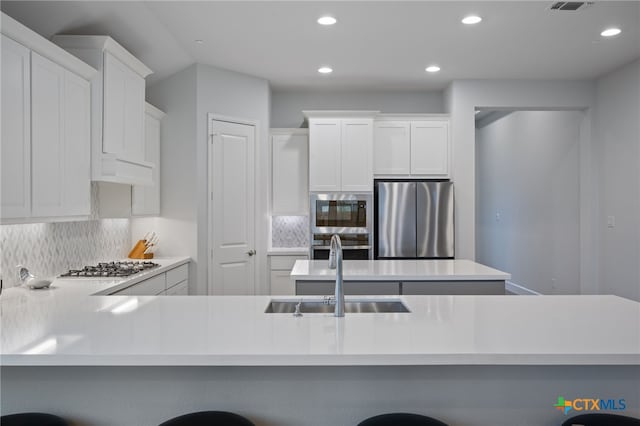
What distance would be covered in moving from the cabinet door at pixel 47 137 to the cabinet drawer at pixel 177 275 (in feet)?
4.47

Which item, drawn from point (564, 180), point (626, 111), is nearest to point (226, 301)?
point (626, 111)

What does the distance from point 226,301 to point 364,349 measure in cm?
95

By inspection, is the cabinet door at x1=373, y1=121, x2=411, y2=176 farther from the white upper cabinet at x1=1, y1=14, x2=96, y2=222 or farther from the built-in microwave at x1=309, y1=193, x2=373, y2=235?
the white upper cabinet at x1=1, y1=14, x2=96, y2=222

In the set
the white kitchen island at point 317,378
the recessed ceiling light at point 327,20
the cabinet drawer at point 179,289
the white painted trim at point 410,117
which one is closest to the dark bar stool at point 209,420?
the white kitchen island at point 317,378

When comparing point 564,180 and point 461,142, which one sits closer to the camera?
point 461,142

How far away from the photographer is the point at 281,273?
5.12 m

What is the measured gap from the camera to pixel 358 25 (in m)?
3.62

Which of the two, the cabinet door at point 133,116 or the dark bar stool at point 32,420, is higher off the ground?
the cabinet door at point 133,116

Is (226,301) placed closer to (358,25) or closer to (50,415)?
(50,415)

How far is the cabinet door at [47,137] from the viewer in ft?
8.17

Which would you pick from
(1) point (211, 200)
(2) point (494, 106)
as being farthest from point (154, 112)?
(2) point (494, 106)

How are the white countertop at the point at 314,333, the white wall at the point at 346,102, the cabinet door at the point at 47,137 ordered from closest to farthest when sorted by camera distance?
1. the white countertop at the point at 314,333
2. the cabinet door at the point at 47,137
3. the white wall at the point at 346,102

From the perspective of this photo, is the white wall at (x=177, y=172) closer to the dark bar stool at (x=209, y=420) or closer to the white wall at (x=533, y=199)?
the dark bar stool at (x=209, y=420)

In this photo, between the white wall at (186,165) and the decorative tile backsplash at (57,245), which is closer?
the decorative tile backsplash at (57,245)
